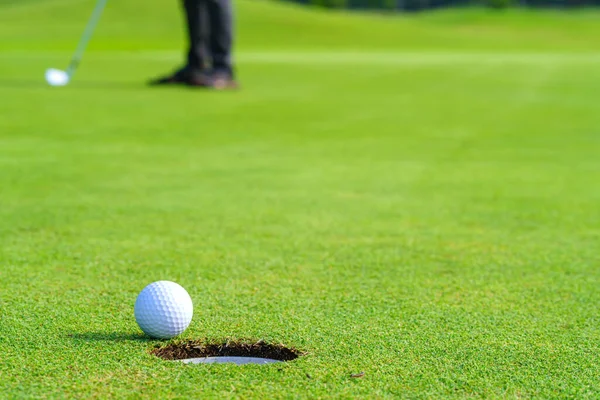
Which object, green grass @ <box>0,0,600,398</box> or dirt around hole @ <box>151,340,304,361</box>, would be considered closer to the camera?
green grass @ <box>0,0,600,398</box>

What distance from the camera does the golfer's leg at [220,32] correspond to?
12.6m

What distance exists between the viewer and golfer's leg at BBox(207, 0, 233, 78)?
1259cm

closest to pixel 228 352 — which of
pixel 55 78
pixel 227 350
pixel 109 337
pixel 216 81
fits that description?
pixel 227 350

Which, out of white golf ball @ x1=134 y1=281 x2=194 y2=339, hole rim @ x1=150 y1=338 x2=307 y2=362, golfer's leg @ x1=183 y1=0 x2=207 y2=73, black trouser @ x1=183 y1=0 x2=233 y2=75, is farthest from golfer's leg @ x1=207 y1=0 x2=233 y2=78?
hole rim @ x1=150 y1=338 x2=307 y2=362

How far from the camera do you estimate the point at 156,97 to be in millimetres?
11031

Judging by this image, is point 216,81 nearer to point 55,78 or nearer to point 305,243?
point 55,78

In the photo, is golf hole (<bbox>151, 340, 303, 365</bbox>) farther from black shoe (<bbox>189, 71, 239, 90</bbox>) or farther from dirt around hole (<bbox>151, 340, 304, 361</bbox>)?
black shoe (<bbox>189, 71, 239, 90</bbox>)

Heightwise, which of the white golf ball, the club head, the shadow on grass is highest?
the white golf ball

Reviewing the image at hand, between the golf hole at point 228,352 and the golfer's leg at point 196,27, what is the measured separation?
10.5 meters

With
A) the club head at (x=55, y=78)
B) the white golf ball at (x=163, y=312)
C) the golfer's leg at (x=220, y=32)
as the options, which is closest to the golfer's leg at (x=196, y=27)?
the golfer's leg at (x=220, y=32)

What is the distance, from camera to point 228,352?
8.86ft

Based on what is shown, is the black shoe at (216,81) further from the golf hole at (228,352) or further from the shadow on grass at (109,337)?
the golf hole at (228,352)

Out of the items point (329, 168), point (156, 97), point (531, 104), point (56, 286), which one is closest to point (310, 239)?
point (56, 286)

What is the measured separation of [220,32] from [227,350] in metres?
10.5
